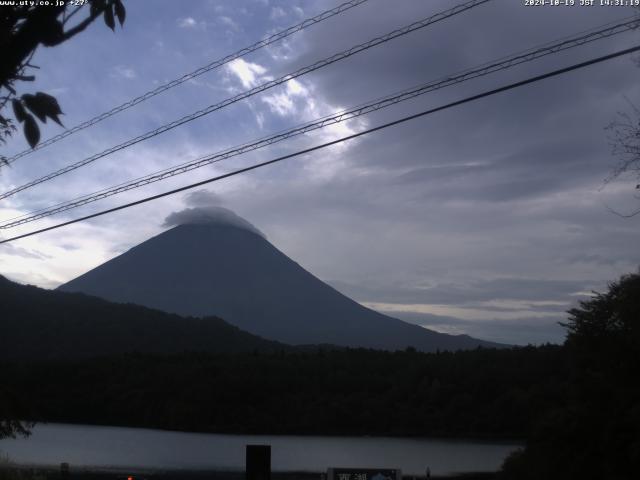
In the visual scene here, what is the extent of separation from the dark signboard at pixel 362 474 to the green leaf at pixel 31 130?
575 cm

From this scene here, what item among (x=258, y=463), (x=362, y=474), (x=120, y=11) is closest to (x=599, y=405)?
(x=362, y=474)

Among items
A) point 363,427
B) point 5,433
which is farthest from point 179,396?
point 5,433

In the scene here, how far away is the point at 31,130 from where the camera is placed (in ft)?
10.4

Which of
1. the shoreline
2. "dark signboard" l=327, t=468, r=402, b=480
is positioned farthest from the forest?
"dark signboard" l=327, t=468, r=402, b=480

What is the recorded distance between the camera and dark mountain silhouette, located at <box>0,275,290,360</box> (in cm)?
10981

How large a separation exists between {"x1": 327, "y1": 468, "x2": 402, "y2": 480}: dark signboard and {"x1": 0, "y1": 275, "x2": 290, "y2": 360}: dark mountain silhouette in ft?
337

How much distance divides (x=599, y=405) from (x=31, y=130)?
1984cm

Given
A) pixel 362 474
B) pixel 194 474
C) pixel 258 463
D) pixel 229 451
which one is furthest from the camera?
pixel 229 451

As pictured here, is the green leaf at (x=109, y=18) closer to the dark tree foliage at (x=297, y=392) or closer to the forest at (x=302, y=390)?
the forest at (x=302, y=390)

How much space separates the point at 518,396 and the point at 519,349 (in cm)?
1672

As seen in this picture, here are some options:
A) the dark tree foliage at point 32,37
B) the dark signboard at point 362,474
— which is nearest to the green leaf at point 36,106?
the dark tree foliage at point 32,37

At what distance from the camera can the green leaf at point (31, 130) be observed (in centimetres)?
315

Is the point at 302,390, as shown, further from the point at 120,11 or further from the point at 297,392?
the point at 120,11

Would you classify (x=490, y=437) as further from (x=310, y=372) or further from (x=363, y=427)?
(x=310, y=372)
